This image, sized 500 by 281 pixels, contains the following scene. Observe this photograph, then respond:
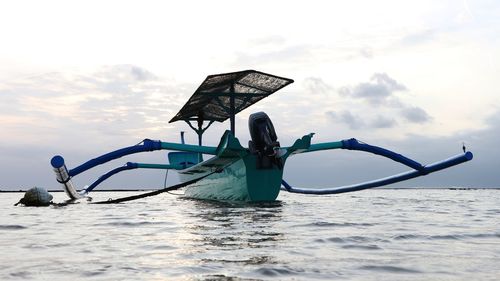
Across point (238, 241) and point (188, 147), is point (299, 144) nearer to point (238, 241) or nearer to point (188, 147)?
point (188, 147)

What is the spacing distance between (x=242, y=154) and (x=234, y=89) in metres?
5.59

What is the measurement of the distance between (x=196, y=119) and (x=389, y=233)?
21.8 meters

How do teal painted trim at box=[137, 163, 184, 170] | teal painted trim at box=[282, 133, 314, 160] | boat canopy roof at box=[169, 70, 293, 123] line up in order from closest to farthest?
teal painted trim at box=[282, 133, 314, 160] < boat canopy roof at box=[169, 70, 293, 123] < teal painted trim at box=[137, 163, 184, 170]

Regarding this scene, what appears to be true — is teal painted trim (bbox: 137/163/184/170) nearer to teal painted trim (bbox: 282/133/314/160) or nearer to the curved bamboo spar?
the curved bamboo spar

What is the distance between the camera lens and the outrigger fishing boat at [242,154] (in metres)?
14.4

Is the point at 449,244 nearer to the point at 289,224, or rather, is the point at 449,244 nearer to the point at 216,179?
the point at 289,224

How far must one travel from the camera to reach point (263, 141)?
47.2 feet

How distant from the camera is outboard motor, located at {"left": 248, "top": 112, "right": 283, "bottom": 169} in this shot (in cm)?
1432

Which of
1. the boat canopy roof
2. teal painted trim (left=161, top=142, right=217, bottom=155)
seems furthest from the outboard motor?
the boat canopy roof

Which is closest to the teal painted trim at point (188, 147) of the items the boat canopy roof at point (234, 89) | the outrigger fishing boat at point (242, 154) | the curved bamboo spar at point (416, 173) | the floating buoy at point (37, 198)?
the outrigger fishing boat at point (242, 154)

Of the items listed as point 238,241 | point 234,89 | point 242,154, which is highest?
point 234,89

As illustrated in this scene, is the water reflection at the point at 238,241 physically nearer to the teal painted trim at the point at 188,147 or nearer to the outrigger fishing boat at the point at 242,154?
the outrigger fishing boat at the point at 242,154

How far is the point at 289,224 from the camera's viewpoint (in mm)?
8539

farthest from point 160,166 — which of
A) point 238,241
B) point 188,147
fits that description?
point 238,241
